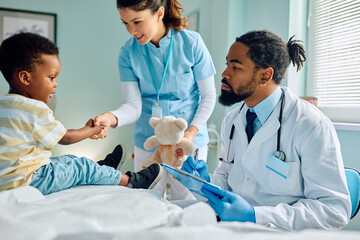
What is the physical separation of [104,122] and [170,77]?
1.46 ft

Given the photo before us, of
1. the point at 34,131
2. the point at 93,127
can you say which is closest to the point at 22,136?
the point at 34,131

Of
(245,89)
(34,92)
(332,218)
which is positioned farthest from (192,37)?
(332,218)

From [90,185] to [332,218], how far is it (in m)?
0.90

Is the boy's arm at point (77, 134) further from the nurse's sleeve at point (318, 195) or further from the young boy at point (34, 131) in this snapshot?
the nurse's sleeve at point (318, 195)

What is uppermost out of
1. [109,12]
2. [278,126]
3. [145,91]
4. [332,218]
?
[109,12]

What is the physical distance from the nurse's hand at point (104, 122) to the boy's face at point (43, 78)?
0.83 feet

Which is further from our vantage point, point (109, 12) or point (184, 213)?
point (109, 12)

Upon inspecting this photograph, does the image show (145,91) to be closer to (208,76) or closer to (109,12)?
(208,76)

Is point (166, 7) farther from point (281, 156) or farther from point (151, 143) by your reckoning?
point (281, 156)

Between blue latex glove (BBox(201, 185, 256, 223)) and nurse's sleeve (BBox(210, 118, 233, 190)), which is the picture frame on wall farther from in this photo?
blue latex glove (BBox(201, 185, 256, 223))

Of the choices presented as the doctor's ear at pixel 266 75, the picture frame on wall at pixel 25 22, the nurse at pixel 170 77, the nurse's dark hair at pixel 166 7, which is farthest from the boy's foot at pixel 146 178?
the picture frame on wall at pixel 25 22

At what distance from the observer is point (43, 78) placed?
115cm

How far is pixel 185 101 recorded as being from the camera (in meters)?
1.67

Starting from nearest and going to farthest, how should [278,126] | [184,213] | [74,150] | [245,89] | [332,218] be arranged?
[184,213] → [332,218] → [278,126] → [245,89] → [74,150]
